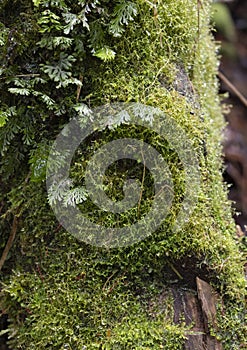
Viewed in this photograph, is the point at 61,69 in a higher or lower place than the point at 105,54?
lower

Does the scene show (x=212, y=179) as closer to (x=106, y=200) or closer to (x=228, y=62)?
(x=106, y=200)

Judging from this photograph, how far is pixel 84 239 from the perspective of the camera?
1.62 metres

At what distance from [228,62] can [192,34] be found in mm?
3487

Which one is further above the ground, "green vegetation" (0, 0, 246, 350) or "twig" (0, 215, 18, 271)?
"green vegetation" (0, 0, 246, 350)

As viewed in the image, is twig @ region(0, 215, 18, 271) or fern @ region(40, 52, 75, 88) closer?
fern @ region(40, 52, 75, 88)

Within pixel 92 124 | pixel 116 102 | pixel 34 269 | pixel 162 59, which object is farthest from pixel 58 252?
pixel 162 59

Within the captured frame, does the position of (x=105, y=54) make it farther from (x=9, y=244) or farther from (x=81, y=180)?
(x=9, y=244)

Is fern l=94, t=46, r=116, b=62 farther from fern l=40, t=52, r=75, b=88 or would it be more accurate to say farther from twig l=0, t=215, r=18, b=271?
twig l=0, t=215, r=18, b=271

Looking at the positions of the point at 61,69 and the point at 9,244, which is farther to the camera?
the point at 9,244

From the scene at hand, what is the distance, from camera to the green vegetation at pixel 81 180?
1571 millimetres

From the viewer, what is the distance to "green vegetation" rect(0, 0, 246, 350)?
5.16ft

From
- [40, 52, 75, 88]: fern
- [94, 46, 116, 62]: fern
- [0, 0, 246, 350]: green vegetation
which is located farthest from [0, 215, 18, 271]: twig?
[94, 46, 116, 62]: fern

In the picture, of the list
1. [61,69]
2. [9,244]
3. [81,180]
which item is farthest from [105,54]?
[9,244]

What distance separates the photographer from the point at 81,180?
63.9 inches
